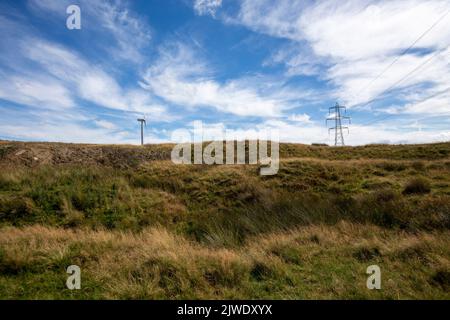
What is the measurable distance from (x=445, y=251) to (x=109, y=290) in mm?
6522

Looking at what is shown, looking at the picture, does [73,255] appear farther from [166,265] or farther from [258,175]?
[258,175]

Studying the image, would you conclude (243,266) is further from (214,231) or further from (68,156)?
(68,156)

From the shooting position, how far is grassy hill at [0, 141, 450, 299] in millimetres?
4230

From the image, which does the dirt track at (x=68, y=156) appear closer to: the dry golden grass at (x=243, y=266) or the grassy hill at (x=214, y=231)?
the grassy hill at (x=214, y=231)

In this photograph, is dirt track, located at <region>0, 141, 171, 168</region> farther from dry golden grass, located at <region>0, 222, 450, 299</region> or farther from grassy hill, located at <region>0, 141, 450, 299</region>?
dry golden grass, located at <region>0, 222, 450, 299</region>

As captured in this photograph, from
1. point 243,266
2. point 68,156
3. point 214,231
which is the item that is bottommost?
point 214,231

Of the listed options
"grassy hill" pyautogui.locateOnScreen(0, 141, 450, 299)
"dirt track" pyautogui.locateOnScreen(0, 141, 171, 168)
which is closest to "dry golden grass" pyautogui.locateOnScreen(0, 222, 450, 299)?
"grassy hill" pyautogui.locateOnScreen(0, 141, 450, 299)

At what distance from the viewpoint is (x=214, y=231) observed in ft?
28.1

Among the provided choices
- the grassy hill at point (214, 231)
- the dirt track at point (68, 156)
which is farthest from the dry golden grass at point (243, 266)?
the dirt track at point (68, 156)

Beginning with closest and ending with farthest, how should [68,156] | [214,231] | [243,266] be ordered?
[243,266] → [214,231] → [68,156]

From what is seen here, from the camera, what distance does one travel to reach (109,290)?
13.4 feet

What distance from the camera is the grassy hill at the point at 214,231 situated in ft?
13.9

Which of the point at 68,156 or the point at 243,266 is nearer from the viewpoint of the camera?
the point at 243,266

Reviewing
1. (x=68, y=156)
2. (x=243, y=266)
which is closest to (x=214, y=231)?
(x=243, y=266)
